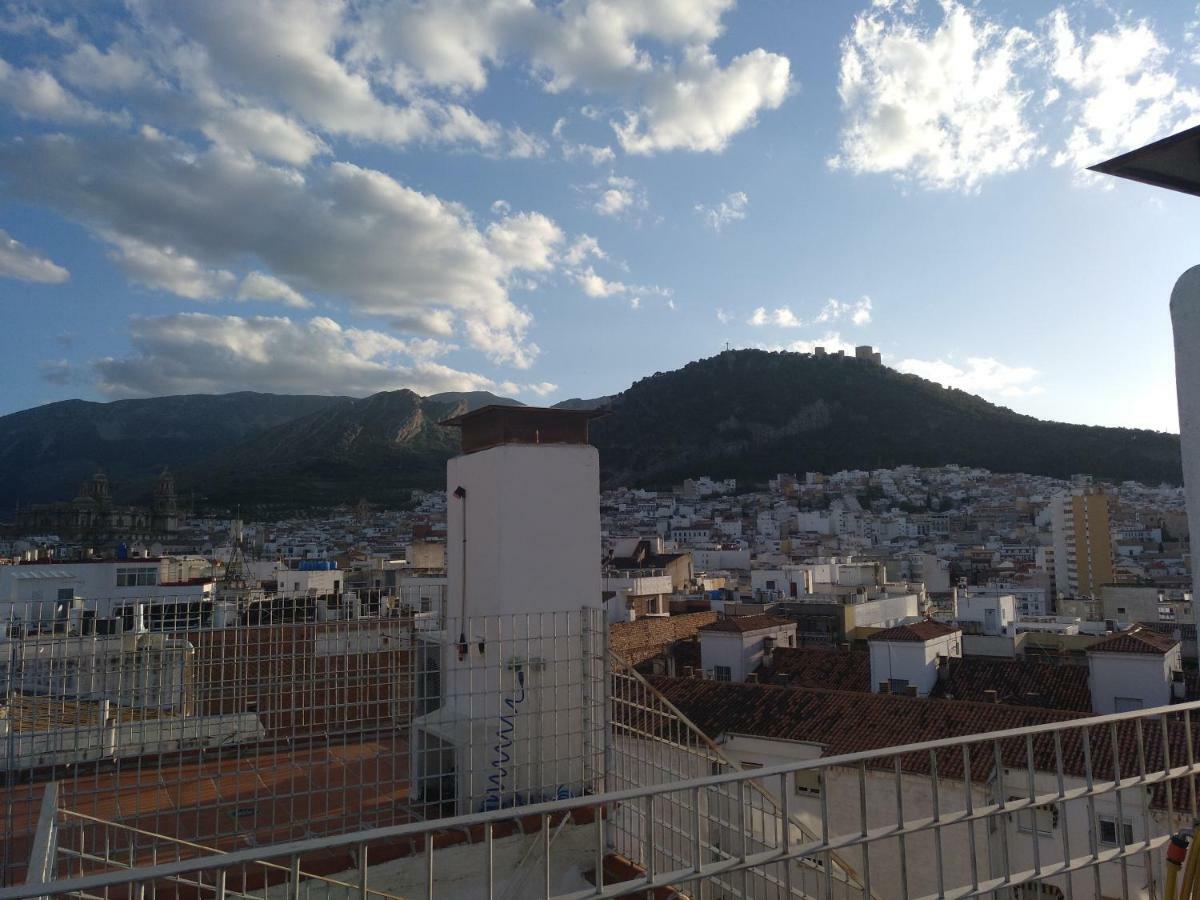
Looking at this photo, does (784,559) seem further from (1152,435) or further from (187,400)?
(187,400)

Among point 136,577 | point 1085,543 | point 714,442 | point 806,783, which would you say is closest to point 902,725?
point 806,783

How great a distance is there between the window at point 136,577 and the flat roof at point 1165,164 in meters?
21.7

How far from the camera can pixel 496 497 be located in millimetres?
6695

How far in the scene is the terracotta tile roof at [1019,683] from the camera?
15.7 m

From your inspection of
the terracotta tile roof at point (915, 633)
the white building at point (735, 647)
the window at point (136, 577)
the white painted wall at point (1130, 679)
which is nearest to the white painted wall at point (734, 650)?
the white building at point (735, 647)

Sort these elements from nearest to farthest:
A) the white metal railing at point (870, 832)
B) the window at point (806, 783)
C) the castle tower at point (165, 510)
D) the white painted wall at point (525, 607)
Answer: the white metal railing at point (870, 832) < the white painted wall at point (525, 607) < the window at point (806, 783) < the castle tower at point (165, 510)

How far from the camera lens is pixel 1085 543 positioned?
2084 inches

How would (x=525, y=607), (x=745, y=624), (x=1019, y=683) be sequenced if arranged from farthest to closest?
1. (x=745, y=624)
2. (x=1019, y=683)
3. (x=525, y=607)

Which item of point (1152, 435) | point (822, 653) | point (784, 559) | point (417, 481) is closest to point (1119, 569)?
point (784, 559)

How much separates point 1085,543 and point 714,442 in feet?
210

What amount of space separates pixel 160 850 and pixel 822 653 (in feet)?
54.0

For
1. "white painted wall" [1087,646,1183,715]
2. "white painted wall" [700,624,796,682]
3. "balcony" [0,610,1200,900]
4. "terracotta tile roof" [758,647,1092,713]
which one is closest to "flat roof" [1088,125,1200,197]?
"balcony" [0,610,1200,900]

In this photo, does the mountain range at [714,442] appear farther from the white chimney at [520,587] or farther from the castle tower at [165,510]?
the white chimney at [520,587]

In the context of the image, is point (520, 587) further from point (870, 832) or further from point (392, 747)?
point (870, 832)
